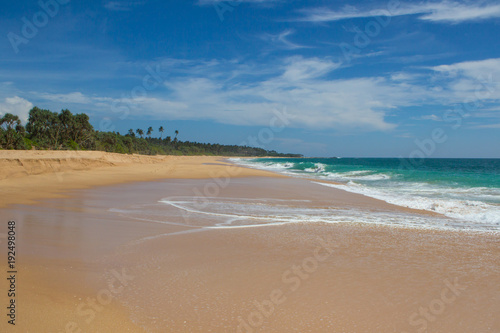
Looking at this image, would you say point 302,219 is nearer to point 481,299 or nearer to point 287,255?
point 287,255

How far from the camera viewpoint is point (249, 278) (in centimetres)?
455

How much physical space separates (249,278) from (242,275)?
0.47 ft

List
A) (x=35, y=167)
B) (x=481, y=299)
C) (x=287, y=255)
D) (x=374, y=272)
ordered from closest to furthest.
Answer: (x=481, y=299)
(x=374, y=272)
(x=287, y=255)
(x=35, y=167)

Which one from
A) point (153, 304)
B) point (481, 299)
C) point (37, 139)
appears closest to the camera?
point (153, 304)

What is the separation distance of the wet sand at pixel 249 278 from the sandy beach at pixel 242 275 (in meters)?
0.02

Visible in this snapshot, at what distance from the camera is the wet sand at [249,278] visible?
3.39 meters

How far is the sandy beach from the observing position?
3.40 meters

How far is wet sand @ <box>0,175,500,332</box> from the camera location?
3393mm

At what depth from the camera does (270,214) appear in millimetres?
9828

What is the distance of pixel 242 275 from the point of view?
183 inches

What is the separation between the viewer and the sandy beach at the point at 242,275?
340 centimetres

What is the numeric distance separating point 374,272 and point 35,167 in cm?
2257

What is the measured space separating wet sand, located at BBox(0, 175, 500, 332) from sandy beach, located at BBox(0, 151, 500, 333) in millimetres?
19

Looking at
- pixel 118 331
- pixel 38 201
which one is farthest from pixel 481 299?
pixel 38 201
